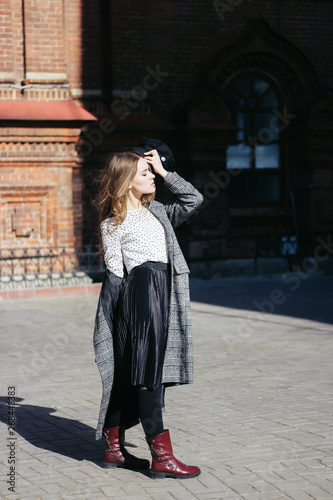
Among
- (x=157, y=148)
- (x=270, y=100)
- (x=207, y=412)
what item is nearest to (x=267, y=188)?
(x=270, y=100)

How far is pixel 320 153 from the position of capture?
52.6 ft

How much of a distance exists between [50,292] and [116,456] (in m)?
8.30

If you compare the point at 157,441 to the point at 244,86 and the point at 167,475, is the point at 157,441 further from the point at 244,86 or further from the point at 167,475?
the point at 244,86

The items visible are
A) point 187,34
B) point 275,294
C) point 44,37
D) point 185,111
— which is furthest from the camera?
point 187,34

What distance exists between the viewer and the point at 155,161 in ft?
15.7

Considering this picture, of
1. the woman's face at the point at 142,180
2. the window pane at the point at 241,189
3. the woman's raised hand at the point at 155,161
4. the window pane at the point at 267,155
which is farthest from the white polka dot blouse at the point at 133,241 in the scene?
the window pane at the point at 267,155

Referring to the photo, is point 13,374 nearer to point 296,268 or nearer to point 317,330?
point 317,330

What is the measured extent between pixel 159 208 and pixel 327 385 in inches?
108

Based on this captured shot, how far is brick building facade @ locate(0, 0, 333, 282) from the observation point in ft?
45.4

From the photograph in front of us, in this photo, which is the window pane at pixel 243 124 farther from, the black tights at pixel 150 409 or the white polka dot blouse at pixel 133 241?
the black tights at pixel 150 409

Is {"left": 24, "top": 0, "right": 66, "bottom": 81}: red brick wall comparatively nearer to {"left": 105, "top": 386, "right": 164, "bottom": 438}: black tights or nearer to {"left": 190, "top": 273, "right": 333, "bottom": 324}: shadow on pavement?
{"left": 190, "top": 273, "right": 333, "bottom": 324}: shadow on pavement

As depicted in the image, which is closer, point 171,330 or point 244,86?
point 171,330

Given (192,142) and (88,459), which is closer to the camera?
(88,459)

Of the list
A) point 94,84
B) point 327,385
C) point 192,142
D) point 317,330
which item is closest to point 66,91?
point 94,84
